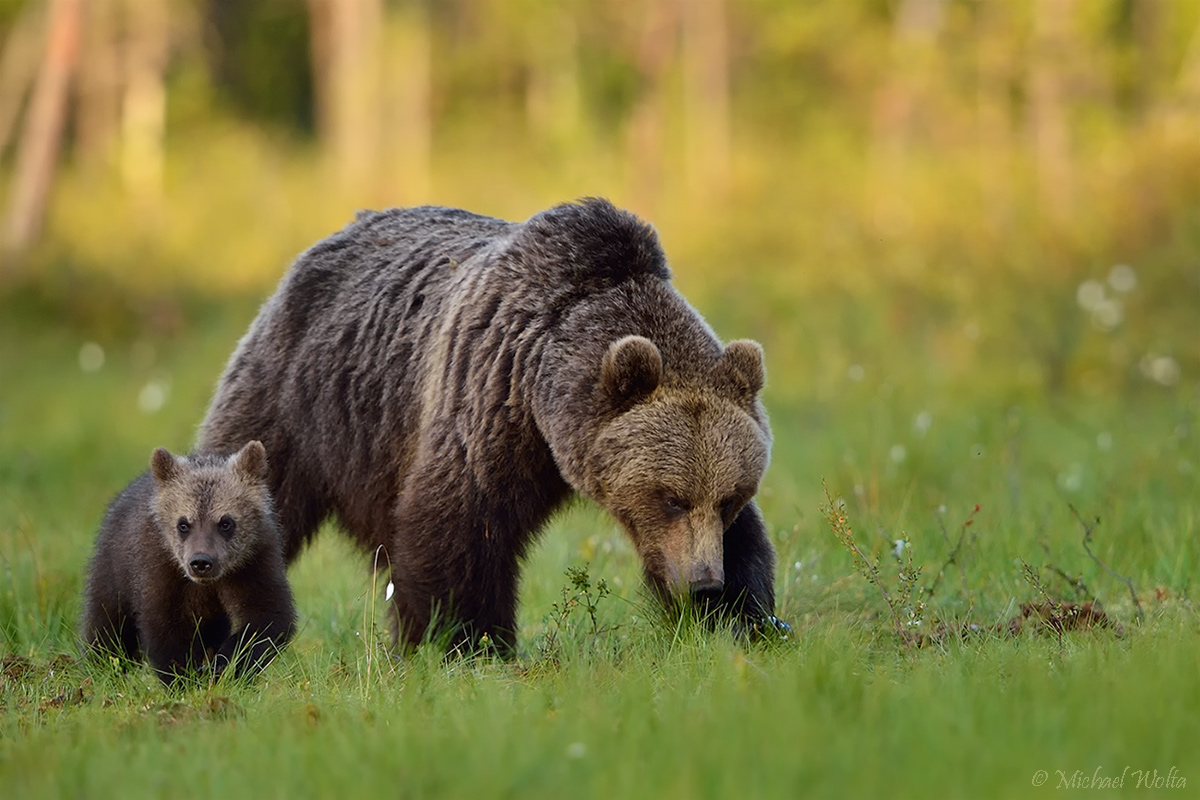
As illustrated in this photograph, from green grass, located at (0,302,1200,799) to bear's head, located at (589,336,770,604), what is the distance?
0.31 metres

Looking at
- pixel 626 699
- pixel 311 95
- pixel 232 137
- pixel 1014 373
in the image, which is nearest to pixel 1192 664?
pixel 626 699

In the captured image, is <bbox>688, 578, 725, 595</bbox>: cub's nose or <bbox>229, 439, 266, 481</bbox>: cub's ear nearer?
<bbox>688, 578, 725, 595</bbox>: cub's nose

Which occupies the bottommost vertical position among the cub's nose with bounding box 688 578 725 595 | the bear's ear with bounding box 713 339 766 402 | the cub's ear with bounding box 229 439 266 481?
the cub's nose with bounding box 688 578 725 595

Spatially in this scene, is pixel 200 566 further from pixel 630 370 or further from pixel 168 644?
pixel 630 370

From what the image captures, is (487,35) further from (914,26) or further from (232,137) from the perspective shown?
Answer: (914,26)

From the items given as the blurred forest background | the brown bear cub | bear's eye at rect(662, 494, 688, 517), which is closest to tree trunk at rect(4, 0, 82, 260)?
the blurred forest background

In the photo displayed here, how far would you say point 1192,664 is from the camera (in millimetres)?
4246

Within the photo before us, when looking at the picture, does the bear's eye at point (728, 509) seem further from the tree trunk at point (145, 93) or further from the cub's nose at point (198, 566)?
the tree trunk at point (145, 93)

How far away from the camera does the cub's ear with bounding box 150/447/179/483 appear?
5.75 metres

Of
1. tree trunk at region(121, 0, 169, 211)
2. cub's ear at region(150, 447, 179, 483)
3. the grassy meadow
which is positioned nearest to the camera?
the grassy meadow

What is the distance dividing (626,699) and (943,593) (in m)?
2.32

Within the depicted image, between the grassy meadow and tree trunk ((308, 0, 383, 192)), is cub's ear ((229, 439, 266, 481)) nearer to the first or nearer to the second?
the grassy meadow

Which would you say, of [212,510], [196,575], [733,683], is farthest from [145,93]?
[733,683]

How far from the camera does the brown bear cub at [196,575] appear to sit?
5.51 m
